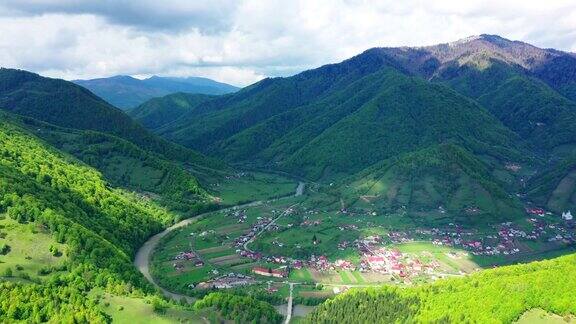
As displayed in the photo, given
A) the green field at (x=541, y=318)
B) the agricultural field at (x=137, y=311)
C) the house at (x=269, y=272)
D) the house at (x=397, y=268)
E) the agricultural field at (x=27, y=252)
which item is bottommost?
the house at (x=269, y=272)

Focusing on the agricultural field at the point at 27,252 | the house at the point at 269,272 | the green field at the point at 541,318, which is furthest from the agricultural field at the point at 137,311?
the green field at the point at 541,318

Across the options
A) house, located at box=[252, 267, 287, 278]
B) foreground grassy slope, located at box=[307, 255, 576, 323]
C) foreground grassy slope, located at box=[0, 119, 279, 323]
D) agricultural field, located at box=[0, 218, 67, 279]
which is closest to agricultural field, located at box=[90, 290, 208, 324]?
foreground grassy slope, located at box=[0, 119, 279, 323]

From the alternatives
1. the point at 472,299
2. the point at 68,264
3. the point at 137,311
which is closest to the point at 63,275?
the point at 68,264

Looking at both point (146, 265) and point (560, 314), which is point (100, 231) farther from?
point (560, 314)

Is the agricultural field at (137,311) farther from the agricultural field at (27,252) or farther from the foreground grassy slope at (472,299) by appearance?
the foreground grassy slope at (472,299)

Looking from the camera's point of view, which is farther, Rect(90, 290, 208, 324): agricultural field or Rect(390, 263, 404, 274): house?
Rect(390, 263, 404, 274): house

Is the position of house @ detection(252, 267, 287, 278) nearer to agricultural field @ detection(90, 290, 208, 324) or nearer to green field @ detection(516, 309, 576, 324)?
agricultural field @ detection(90, 290, 208, 324)
